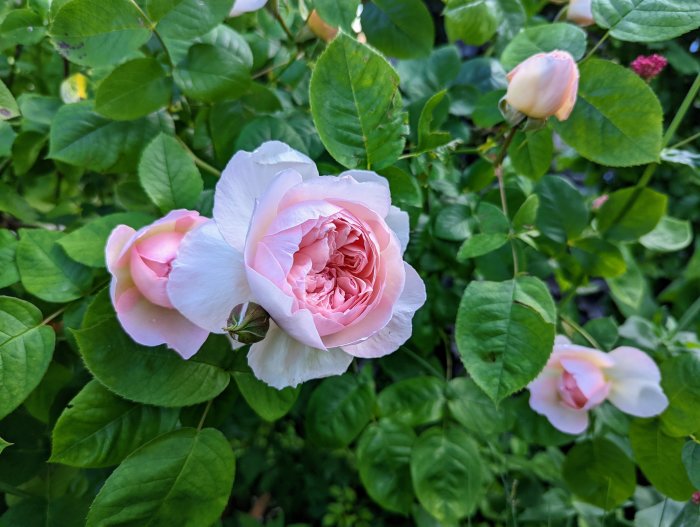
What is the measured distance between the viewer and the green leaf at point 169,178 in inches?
18.1

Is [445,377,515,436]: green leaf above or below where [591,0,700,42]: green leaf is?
below

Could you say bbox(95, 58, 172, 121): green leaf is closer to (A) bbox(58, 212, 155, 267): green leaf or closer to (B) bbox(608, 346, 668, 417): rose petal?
(A) bbox(58, 212, 155, 267): green leaf

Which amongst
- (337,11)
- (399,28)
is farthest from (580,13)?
(337,11)

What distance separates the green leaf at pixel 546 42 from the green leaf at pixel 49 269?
0.45 meters

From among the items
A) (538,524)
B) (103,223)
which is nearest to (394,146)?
(103,223)

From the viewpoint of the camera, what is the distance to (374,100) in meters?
0.43

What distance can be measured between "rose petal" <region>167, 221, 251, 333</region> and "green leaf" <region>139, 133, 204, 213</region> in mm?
131

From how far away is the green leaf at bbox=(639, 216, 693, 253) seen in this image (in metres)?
0.75

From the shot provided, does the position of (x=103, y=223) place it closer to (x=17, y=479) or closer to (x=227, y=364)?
(x=227, y=364)

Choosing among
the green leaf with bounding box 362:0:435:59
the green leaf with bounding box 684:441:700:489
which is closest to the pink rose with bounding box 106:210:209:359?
the green leaf with bounding box 362:0:435:59

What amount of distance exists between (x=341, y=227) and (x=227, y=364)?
163mm

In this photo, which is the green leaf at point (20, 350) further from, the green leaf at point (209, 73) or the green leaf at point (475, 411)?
the green leaf at point (475, 411)

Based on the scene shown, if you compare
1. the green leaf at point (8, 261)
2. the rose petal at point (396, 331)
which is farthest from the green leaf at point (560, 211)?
the green leaf at point (8, 261)

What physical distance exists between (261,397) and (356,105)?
0.80ft
